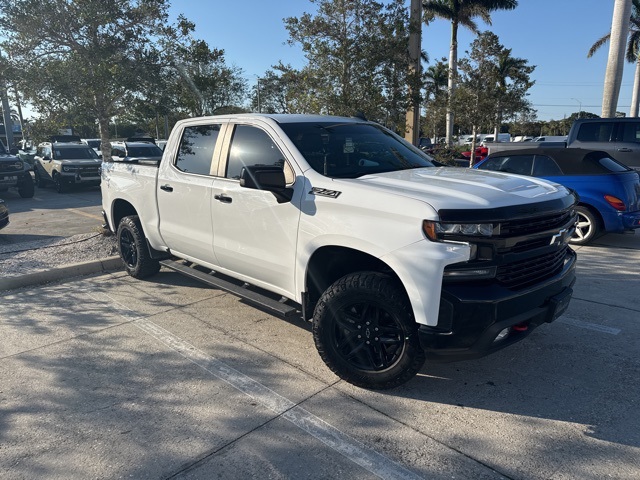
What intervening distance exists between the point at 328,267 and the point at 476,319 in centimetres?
125

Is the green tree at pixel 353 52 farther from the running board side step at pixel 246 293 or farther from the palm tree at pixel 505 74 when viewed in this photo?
the palm tree at pixel 505 74

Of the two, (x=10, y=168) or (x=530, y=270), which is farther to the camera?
(x=10, y=168)

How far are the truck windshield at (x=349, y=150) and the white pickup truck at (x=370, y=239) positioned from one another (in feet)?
0.05

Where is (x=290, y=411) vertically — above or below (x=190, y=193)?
below

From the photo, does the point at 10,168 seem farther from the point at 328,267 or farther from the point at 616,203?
the point at 616,203

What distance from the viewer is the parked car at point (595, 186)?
724cm

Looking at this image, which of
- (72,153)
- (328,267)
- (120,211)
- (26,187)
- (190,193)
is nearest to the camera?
(328,267)

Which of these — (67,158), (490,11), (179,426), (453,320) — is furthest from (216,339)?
(490,11)

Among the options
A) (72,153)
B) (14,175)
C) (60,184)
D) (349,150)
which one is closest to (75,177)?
(60,184)

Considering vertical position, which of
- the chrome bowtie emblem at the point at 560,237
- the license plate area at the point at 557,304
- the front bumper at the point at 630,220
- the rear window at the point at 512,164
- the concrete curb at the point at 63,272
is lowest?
the concrete curb at the point at 63,272

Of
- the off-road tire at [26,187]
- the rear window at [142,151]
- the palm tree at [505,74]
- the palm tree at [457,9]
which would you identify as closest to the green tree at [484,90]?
the palm tree at [505,74]

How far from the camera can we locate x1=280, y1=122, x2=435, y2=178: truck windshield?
3916 millimetres

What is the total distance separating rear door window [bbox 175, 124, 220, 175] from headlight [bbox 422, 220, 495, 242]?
2.52 metres

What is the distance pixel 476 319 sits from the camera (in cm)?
291
